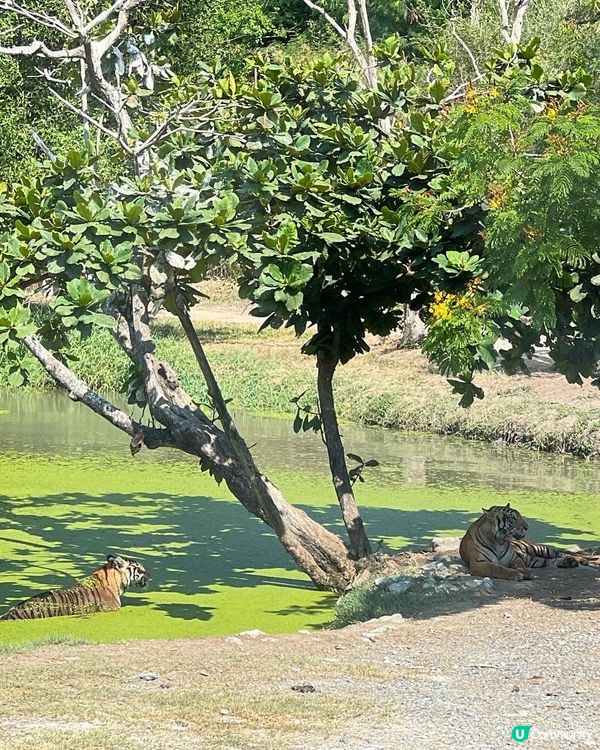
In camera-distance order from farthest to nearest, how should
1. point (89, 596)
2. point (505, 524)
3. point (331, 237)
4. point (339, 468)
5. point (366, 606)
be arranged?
point (339, 468) → point (505, 524) → point (89, 596) → point (331, 237) → point (366, 606)

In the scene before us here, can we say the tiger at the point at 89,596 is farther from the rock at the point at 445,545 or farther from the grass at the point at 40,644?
the rock at the point at 445,545

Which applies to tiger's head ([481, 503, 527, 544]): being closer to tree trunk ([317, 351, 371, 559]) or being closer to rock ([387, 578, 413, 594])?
rock ([387, 578, 413, 594])

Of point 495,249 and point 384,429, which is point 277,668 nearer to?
point 495,249

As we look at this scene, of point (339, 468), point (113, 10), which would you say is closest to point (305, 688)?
point (339, 468)

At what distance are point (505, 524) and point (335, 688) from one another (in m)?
4.43

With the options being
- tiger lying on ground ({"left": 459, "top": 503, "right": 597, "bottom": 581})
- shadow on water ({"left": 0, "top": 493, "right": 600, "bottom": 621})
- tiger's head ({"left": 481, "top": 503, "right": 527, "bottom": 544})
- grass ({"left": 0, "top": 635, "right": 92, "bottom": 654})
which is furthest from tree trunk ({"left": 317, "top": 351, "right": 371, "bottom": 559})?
grass ({"left": 0, "top": 635, "right": 92, "bottom": 654})

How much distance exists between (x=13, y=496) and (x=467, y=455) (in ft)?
22.9

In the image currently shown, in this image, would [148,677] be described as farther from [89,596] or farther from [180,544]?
[180,544]

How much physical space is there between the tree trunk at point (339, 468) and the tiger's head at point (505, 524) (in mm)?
1315

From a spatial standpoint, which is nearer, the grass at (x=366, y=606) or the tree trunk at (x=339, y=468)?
the grass at (x=366, y=606)

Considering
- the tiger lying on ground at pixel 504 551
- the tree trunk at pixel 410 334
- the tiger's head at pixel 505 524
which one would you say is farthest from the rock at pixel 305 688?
the tree trunk at pixel 410 334

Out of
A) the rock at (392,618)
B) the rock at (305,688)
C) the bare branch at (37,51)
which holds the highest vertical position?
the bare branch at (37,51)

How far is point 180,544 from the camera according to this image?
1450 cm

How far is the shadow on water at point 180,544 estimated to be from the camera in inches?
449
